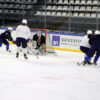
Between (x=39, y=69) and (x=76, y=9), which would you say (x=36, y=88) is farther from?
(x=76, y=9)

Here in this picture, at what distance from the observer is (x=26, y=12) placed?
16.2 meters

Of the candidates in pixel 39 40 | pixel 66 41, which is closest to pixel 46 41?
pixel 39 40

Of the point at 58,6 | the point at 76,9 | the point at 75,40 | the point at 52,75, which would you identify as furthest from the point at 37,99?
the point at 58,6

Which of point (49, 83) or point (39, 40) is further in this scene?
point (39, 40)

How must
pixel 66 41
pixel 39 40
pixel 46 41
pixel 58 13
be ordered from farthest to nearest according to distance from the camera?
pixel 58 13, pixel 66 41, pixel 46 41, pixel 39 40

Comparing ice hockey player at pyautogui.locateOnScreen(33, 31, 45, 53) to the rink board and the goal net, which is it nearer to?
the goal net

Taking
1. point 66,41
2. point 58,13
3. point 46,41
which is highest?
point 58,13

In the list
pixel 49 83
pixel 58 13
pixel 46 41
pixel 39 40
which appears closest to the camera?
pixel 49 83

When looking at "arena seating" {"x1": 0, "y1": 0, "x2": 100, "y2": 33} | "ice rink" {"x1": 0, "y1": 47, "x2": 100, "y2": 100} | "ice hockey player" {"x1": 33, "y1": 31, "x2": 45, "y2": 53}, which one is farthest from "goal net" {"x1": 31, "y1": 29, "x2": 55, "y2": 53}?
"ice rink" {"x1": 0, "y1": 47, "x2": 100, "y2": 100}

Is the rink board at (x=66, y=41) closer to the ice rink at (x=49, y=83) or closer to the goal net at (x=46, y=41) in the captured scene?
the goal net at (x=46, y=41)

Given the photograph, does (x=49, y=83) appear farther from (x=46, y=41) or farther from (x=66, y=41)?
(x=66, y=41)

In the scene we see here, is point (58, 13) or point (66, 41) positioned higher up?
point (58, 13)

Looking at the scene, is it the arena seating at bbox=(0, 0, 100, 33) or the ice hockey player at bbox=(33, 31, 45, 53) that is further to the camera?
the arena seating at bbox=(0, 0, 100, 33)

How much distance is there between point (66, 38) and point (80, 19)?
234 cm
